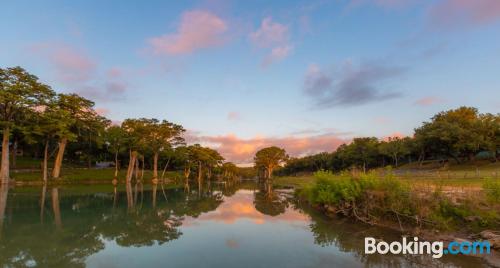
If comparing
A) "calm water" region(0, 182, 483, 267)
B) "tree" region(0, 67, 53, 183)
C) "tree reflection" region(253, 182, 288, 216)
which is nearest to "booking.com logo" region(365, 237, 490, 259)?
"calm water" region(0, 182, 483, 267)

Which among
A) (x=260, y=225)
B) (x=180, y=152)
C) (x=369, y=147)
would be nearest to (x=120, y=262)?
(x=260, y=225)

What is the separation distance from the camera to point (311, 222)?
757 inches

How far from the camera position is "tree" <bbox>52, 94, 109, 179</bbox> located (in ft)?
152

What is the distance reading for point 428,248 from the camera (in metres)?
12.1

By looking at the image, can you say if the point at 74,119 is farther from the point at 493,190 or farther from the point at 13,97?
the point at 493,190

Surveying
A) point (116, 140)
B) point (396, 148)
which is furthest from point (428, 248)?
point (396, 148)

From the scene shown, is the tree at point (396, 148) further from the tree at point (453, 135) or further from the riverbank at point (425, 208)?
the riverbank at point (425, 208)

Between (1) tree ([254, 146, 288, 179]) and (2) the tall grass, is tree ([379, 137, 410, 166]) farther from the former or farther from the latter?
(2) the tall grass

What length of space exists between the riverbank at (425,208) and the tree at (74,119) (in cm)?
4145

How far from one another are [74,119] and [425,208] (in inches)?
1871

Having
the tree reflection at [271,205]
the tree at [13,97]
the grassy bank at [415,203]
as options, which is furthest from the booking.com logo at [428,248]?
the tree at [13,97]

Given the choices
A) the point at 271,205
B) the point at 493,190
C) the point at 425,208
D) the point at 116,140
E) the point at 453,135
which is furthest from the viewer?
the point at 116,140

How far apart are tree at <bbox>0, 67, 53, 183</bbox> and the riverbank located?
39.7 meters

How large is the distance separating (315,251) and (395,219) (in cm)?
672
